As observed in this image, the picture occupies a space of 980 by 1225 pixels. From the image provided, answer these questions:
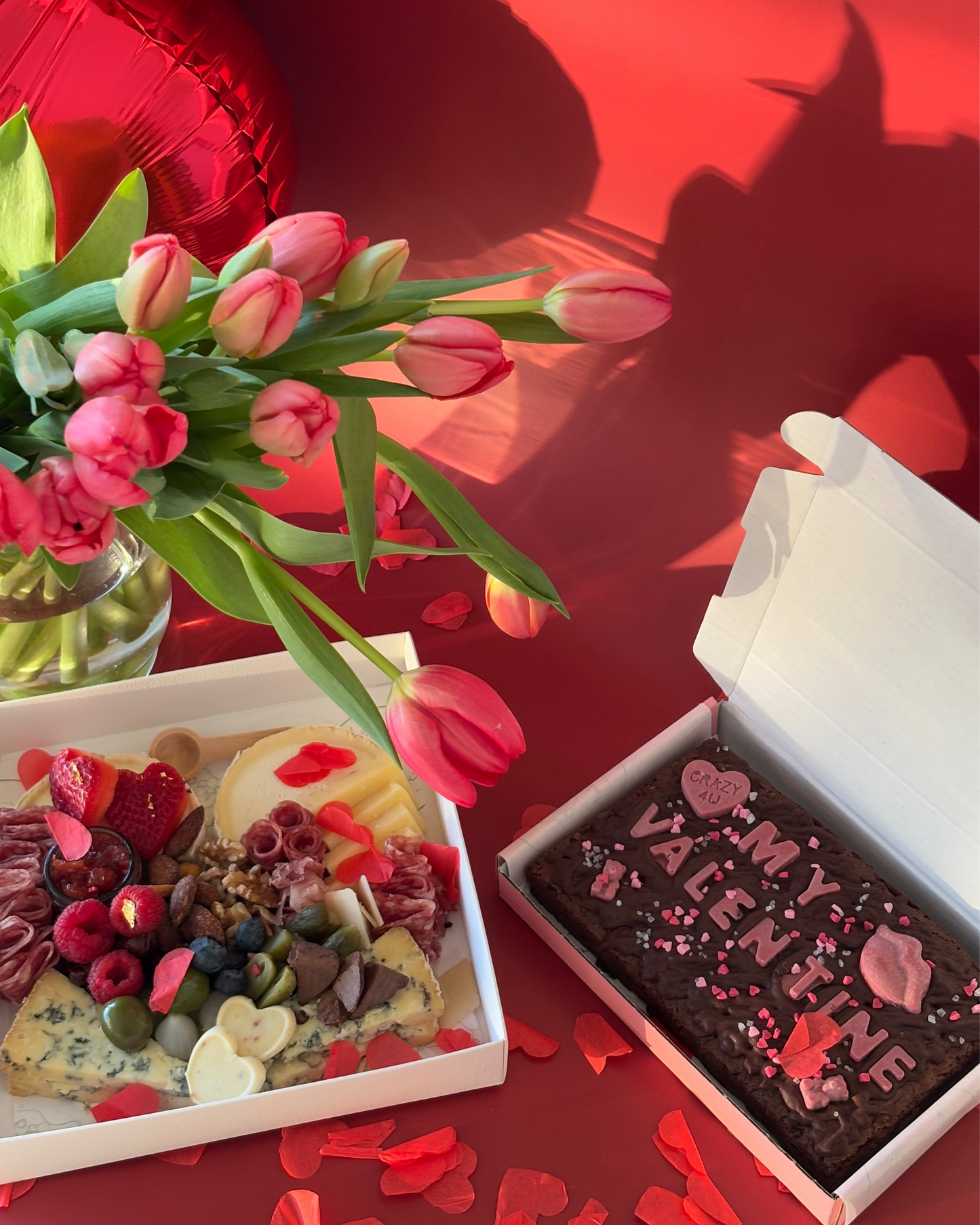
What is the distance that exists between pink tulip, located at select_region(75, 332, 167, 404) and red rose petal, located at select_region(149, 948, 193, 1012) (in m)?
0.50

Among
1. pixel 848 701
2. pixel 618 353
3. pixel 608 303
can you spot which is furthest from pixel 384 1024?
pixel 618 353

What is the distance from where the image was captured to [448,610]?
121cm

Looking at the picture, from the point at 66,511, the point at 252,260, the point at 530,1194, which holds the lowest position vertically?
the point at 530,1194

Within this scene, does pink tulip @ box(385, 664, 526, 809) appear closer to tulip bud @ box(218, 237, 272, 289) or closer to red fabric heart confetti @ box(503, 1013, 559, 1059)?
tulip bud @ box(218, 237, 272, 289)

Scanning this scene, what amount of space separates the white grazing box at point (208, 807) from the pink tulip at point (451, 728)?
0.93 ft

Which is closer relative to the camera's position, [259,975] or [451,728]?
[451,728]

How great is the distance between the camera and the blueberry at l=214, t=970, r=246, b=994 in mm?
902

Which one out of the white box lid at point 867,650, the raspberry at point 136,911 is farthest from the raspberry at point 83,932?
the white box lid at point 867,650

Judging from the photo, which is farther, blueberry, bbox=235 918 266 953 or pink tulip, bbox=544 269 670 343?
blueberry, bbox=235 918 266 953

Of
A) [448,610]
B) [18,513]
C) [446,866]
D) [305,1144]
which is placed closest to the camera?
[18,513]

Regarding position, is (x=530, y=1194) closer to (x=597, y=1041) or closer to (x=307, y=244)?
(x=597, y=1041)

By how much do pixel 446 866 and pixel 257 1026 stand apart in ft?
0.64

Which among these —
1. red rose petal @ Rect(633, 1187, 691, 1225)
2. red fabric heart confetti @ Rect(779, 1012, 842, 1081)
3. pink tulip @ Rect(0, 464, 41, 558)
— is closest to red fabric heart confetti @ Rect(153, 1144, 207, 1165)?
red rose petal @ Rect(633, 1187, 691, 1225)

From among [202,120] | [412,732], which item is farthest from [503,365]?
[202,120]
